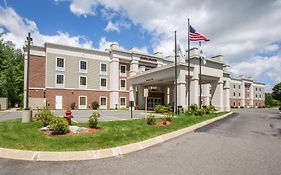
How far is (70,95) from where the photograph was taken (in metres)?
38.5

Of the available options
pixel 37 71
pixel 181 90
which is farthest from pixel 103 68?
pixel 181 90

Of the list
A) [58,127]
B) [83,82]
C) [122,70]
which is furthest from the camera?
[122,70]

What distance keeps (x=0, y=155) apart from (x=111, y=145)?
403 cm

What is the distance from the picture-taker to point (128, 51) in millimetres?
43469

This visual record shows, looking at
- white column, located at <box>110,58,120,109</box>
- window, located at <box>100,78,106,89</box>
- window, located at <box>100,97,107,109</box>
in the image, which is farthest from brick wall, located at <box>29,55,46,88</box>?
white column, located at <box>110,58,120,109</box>

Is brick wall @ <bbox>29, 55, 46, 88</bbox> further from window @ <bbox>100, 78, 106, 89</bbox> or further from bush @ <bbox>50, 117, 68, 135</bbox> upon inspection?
bush @ <bbox>50, 117, 68, 135</bbox>

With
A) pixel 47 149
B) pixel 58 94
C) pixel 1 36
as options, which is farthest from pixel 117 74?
pixel 47 149

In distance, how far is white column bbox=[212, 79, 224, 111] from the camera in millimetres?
33688

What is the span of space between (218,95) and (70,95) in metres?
24.3

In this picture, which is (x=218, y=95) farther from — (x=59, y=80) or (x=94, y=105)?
(x=59, y=80)

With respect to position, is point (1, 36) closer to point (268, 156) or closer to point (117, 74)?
point (117, 74)

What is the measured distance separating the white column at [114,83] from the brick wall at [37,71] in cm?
1190

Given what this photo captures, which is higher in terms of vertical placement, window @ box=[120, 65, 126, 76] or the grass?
window @ box=[120, 65, 126, 76]

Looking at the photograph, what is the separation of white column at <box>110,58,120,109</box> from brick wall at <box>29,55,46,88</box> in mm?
11902
